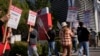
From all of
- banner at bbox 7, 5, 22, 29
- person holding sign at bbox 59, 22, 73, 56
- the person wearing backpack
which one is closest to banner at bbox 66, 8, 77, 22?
the person wearing backpack

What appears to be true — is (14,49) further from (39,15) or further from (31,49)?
(39,15)

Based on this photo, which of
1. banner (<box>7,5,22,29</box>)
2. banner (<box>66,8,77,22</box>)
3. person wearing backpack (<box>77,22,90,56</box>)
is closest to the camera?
banner (<box>7,5,22,29</box>)

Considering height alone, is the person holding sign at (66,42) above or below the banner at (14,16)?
below

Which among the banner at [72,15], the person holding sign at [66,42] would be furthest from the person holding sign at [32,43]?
the banner at [72,15]

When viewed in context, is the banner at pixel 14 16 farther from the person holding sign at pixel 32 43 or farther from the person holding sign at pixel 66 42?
the person holding sign at pixel 66 42

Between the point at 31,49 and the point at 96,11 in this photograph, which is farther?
the point at 96,11

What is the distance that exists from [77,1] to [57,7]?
2.64 meters

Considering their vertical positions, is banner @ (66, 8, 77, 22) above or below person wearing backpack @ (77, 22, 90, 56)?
above

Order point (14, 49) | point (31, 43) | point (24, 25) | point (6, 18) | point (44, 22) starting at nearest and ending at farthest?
point (6, 18) → point (31, 43) → point (14, 49) → point (44, 22) → point (24, 25)

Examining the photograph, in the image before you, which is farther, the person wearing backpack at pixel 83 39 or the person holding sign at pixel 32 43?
the person wearing backpack at pixel 83 39

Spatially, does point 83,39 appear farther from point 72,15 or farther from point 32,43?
point 72,15

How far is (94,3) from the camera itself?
120 ft

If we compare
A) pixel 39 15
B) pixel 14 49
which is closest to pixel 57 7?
pixel 39 15

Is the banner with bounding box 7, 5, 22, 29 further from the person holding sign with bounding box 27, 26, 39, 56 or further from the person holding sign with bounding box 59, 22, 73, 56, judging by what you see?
the person holding sign with bounding box 59, 22, 73, 56
